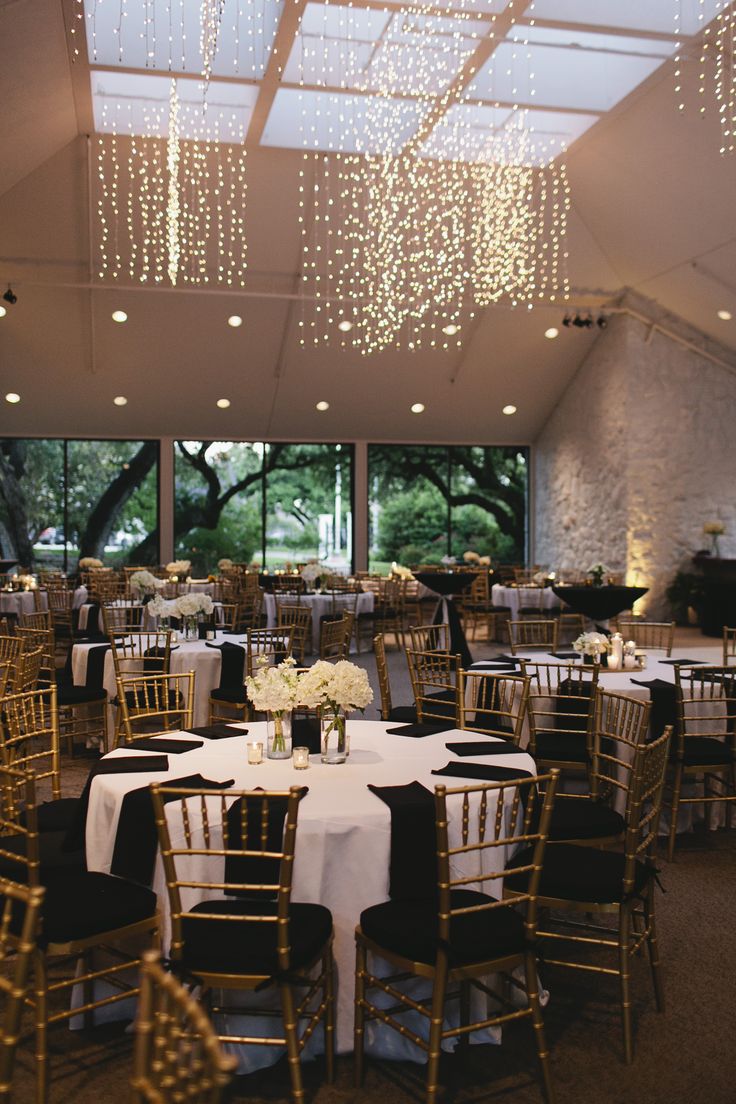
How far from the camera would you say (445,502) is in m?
18.9

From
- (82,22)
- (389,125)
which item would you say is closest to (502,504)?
(389,125)

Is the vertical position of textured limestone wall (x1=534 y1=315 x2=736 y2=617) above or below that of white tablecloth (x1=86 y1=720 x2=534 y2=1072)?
above

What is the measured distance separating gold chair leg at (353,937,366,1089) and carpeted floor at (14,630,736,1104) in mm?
46

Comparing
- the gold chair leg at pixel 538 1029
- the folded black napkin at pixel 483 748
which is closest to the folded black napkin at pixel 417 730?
the folded black napkin at pixel 483 748

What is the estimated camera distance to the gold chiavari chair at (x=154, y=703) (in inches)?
186

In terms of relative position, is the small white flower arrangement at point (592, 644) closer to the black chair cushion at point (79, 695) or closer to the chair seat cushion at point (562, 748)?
the chair seat cushion at point (562, 748)

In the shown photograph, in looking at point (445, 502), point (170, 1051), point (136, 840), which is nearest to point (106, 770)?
point (136, 840)

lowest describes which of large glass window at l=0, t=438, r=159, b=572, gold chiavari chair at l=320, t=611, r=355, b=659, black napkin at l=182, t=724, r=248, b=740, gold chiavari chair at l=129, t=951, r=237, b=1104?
gold chiavari chair at l=129, t=951, r=237, b=1104

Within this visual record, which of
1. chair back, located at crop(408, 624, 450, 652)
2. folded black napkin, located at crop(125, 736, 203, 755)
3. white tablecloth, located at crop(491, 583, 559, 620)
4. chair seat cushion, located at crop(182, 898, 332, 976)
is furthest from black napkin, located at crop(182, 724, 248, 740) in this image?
white tablecloth, located at crop(491, 583, 559, 620)

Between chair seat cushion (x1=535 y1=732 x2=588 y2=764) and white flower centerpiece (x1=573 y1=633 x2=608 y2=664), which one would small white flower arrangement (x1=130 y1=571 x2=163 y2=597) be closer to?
white flower centerpiece (x1=573 y1=633 x2=608 y2=664)

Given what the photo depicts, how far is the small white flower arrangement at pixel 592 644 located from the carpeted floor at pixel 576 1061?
2.27 m

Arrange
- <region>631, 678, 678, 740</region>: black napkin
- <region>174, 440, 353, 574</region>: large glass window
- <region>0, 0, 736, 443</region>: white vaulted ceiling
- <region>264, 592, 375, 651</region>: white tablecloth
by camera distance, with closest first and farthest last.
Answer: <region>631, 678, 678, 740</region>: black napkin
<region>0, 0, 736, 443</region>: white vaulted ceiling
<region>264, 592, 375, 651</region>: white tablecloth
<region>174, 440, 353, 574</region>: large glass window

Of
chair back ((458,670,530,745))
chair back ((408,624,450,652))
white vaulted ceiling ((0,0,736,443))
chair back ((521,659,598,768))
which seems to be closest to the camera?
chair back ((521,659,598,768))

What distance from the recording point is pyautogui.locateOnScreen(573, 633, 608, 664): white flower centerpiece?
610 centimetres
